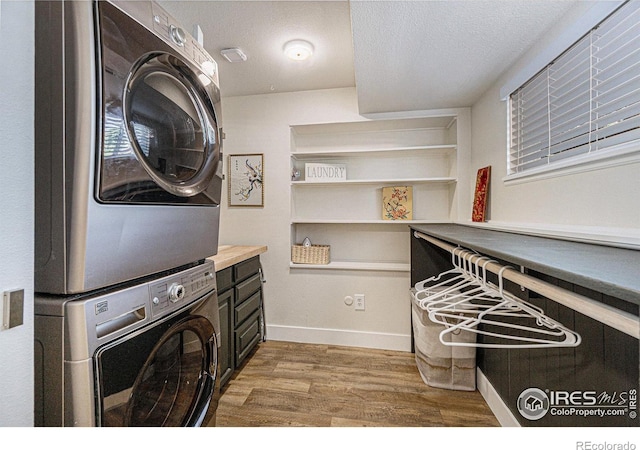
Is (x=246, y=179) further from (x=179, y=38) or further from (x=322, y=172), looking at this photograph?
(x=179, y=38)

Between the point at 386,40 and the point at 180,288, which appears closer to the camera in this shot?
the point at 180,288

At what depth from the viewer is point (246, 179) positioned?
2.81 m

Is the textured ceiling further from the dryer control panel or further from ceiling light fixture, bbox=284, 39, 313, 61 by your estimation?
the dryer control panel

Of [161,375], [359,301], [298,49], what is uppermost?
[298,49]

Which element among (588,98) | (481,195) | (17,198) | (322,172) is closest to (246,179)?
(322,172)

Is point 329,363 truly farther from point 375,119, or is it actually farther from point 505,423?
point 375,119

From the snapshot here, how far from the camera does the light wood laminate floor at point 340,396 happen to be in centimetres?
170

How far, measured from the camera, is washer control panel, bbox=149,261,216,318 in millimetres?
898

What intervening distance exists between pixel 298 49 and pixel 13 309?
200 centimetres

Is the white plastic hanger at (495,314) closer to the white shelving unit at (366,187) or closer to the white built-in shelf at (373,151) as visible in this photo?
the white shelving unit at (366,187)

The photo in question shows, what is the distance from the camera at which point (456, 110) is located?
249cm
